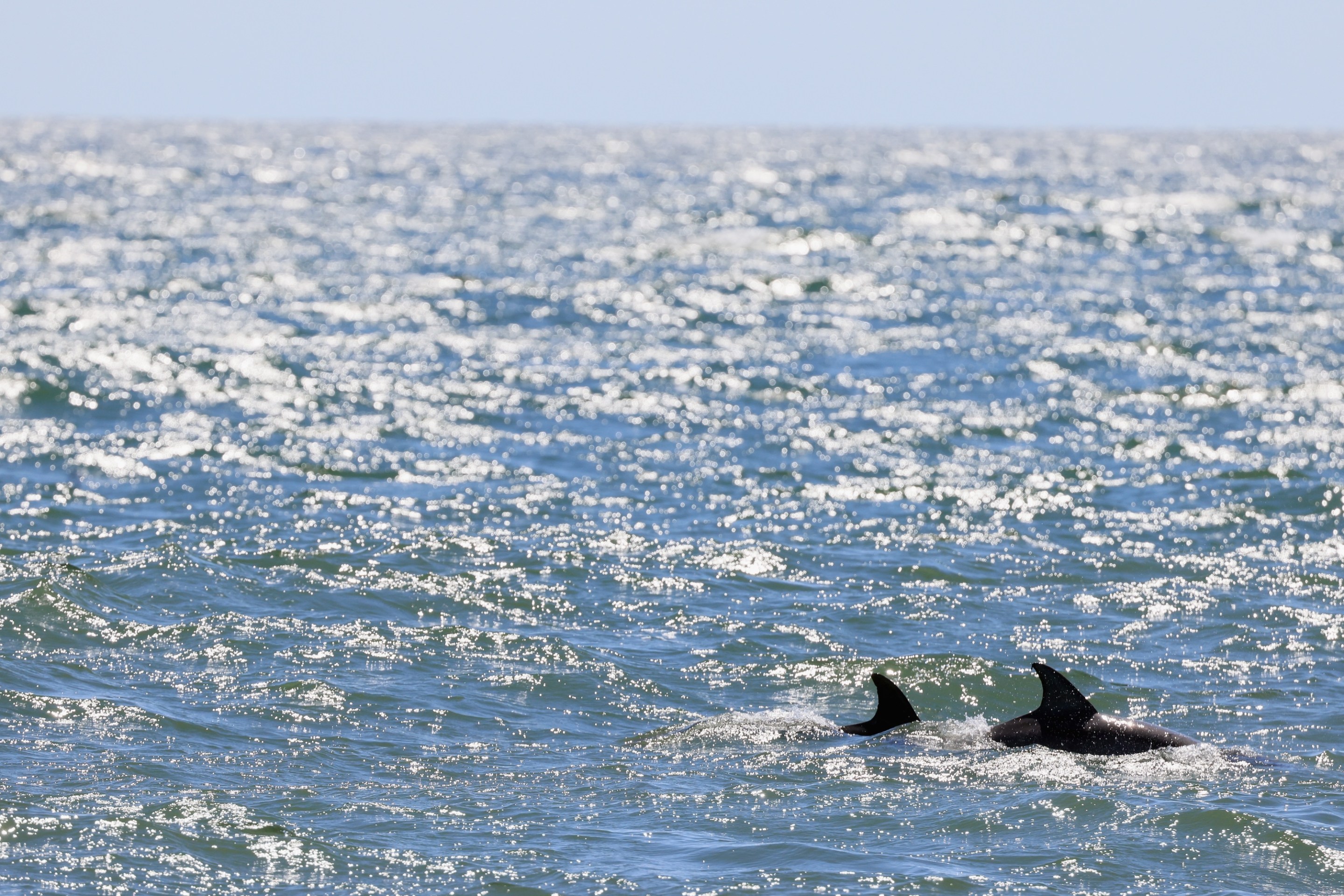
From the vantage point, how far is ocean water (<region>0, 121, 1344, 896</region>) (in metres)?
11.5

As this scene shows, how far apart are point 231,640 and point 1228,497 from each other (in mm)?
13609

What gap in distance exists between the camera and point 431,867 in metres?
10.9

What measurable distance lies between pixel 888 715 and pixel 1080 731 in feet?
5.18

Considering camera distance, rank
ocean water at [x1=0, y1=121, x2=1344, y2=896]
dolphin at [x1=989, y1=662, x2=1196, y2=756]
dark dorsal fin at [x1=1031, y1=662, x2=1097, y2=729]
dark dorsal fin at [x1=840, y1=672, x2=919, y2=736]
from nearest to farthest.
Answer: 1. ocean water at [x1=0, y1=121, x2=1344, y2=896]
2. dark dorsal fin at [x1=1031, y1=662, x2=1097, y2=729]
3. dolphin at [x1=989, y1=662, x2=1196, y2=756]
4. dark dorsal fin at [x1=840, y1=672, x2=919, y2=736]

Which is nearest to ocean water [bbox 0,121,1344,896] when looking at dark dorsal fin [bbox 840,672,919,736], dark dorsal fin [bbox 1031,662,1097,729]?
dark dorsal fin [bbox 840,672,919,736]

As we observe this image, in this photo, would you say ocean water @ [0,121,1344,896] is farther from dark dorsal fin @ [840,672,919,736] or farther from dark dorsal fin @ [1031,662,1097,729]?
dark dorsal fin @ [1031,662,1097,729]

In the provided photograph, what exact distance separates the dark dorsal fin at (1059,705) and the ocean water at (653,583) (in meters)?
0.32

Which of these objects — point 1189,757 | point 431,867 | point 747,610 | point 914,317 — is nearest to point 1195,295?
point 914,317

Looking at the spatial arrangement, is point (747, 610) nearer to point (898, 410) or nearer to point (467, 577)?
point (467, 577)

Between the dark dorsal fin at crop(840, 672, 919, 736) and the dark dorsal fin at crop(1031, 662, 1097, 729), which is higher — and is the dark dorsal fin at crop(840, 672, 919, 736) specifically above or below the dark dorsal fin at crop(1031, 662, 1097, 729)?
below

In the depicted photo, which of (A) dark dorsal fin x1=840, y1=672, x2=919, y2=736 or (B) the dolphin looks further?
(A) dark dorsal fin x1=840, y1=672, x2=919, y2=736

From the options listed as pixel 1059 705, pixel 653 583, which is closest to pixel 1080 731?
pixel 1059 705

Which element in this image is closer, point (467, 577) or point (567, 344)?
point (467, 577)

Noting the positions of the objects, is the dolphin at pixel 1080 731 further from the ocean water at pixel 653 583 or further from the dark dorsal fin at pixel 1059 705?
the ocean water at pixel 653 583
